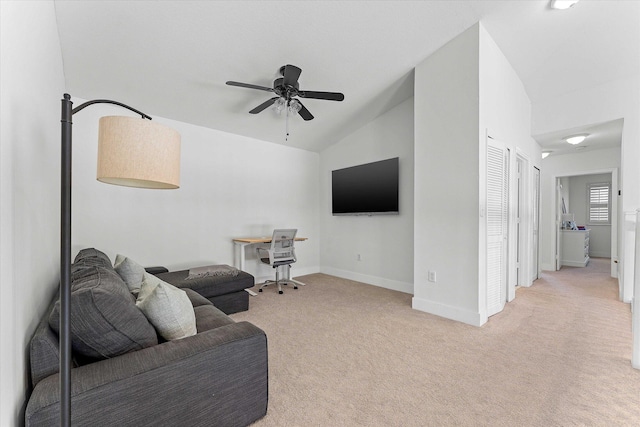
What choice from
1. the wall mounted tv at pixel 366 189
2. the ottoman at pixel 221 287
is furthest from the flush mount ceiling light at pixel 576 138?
the ottoman at pixel 221 287

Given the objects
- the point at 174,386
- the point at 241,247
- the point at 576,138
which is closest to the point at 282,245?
the point at 241,247

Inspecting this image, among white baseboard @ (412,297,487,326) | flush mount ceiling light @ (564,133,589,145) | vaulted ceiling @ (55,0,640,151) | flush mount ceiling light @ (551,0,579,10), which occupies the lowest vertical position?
white baseboard @ (412,297,487,326)

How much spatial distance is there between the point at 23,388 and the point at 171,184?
1037mm

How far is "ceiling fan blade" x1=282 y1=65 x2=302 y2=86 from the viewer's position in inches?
111

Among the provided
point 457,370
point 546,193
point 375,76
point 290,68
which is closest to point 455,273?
point 457,370

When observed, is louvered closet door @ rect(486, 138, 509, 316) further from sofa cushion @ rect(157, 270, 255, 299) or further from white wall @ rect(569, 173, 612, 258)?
white wall @ rect(569, 173, 612, 258)

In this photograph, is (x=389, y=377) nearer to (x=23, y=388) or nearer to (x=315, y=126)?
(x=23, y=388)

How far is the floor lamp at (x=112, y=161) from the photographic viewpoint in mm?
862

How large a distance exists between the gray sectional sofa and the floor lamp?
0.75ft

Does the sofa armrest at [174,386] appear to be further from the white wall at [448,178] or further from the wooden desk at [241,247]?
the wooden desk at [241,247]

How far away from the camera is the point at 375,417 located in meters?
1.60

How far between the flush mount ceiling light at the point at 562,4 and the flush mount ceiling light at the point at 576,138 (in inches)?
105

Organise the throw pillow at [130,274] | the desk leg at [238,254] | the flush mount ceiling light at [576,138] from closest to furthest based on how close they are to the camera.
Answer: the throw pillow at [130,274] → the desk leg at [238,254] → the flush mount ceiling light at [576,138]

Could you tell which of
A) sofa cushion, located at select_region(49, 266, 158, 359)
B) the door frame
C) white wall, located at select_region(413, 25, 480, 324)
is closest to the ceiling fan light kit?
white wall, located at select_region(413, 25, 480, 324)
